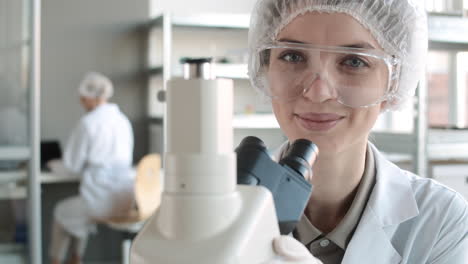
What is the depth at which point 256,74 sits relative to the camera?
37.3 inches

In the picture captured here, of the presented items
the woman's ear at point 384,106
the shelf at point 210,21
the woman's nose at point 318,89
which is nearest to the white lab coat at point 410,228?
A: the woman's ear at point 384,106

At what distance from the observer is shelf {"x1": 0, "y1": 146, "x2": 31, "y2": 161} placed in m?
2.60

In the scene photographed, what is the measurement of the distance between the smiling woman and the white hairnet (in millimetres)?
2567

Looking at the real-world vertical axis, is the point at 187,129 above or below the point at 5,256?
above

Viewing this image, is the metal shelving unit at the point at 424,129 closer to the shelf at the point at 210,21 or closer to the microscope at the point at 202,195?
the shelf at the point at 210,21

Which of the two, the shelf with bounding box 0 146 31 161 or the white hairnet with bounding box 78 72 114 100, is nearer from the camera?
the shelf with bounding box 0 146 31 161

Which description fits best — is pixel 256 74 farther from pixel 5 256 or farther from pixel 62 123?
pixel 62 123

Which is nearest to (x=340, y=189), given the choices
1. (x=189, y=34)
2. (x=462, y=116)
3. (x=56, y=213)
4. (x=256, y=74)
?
(x=256, y=74)

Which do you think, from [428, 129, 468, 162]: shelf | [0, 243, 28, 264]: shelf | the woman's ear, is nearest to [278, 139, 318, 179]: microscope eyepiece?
the woman's ear

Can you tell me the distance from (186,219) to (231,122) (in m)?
0.06

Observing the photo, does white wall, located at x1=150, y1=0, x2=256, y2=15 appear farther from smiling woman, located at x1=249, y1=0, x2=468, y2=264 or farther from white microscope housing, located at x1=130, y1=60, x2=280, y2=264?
white microscope housing, located at x1=130, y1=60, x2=280, y2=264

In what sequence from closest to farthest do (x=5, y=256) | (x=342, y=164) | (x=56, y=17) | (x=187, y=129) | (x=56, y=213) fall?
(x=187, y=129), (x=342, y=164), (x=5, y=256), (x=56, y=213), (x=56, y=17)

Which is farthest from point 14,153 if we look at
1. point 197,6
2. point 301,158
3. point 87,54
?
point 301,158

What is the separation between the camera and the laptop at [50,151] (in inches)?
139
